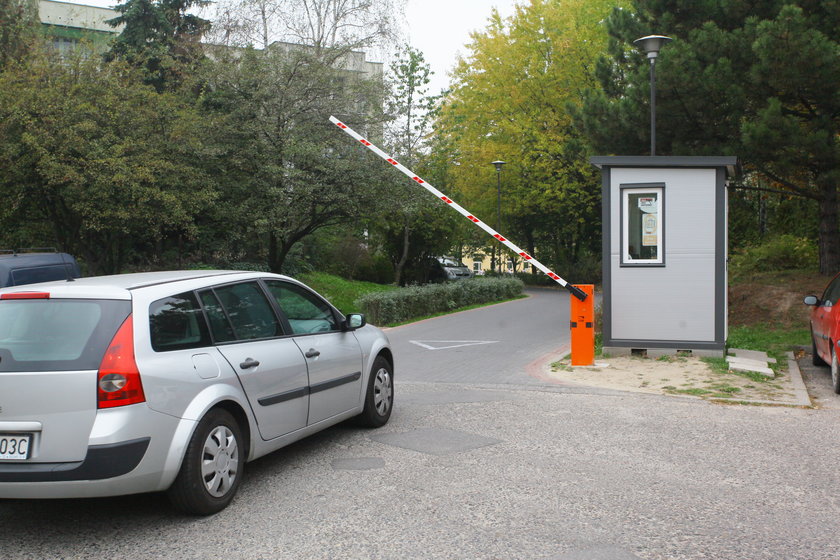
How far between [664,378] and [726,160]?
3.46 metres

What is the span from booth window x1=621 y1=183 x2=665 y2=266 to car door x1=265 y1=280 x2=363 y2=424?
639 cm

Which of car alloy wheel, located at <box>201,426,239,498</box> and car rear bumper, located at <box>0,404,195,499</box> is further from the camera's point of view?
car alloy wheel, located at <box>201,426,239,498</box>

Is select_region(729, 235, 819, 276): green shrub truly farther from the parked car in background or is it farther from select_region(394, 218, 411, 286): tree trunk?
the parked car in background

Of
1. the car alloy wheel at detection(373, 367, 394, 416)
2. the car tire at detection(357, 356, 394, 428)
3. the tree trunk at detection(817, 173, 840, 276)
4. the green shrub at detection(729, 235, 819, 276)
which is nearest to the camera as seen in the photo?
the car tire at detection(357, 356, 394, 428)

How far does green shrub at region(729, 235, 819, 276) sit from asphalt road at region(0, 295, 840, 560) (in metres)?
15.1

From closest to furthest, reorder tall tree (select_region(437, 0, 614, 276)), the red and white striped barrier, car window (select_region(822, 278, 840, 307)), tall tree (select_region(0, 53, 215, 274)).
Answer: car window (select_region(822, 278, 840, 307)) → the red and white striped barrier → tall tree (select_region(0, 53, 215, 274)) → tall tree (select_region(437, 0, 614, 276))

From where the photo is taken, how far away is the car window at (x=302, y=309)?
20.0 feet

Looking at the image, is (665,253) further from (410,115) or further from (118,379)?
(410,115)

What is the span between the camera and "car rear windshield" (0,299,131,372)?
435 centimetres

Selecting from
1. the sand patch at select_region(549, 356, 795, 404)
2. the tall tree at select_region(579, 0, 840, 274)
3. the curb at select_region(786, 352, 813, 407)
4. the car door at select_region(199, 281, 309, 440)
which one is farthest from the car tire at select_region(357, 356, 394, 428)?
the tall tree at select_region(579, 0, 840, 274)

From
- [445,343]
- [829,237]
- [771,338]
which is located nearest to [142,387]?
[445,343]

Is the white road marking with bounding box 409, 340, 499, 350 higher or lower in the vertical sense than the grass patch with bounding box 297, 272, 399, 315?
lower

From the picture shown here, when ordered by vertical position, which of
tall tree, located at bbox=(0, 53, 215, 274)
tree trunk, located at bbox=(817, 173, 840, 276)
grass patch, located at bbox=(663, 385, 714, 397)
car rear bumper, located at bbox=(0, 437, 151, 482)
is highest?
tall tree, located at bbox=(0, 53, 215, 274)

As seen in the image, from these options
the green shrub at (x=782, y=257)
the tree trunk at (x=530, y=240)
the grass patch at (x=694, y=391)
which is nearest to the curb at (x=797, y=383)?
the grass patch at (x=694, y=391)
